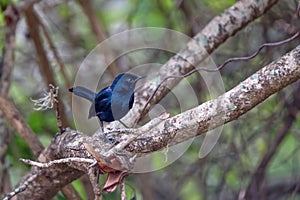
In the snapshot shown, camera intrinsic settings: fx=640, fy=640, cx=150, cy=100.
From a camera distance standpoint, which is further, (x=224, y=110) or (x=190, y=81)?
(x=190, y=81)

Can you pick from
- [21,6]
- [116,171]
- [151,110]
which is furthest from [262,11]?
[116,171]

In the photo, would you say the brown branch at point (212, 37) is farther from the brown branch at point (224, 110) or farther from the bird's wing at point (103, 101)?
the brown branch at point (224, 110)

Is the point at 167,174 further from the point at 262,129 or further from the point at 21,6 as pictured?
the point at 21,6

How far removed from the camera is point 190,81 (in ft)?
9.55

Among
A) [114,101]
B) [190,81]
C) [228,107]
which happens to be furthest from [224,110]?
[190,81]

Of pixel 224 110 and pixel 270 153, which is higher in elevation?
pixel 224 110

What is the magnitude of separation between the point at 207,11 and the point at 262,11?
29.4 inches

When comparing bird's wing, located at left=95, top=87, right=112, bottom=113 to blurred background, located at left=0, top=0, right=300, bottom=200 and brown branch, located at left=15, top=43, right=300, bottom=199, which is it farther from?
blurred background, located at left=0, top=0, right=300, bottom=200

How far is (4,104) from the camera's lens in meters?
2.12

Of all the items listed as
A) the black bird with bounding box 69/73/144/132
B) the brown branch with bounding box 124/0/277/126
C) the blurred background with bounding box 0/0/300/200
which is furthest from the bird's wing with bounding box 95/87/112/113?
the blurred background with bounding box 0/0/300/200

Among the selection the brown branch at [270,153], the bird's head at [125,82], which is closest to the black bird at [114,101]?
the bird's head at [125,82]

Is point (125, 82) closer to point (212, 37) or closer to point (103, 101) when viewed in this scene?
point (103, 101)

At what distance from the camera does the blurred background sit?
2631mm

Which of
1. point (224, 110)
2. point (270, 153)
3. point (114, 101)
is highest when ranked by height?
point (114, 101)
